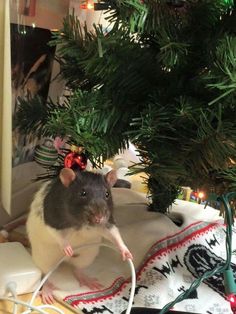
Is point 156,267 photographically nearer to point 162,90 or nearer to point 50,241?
point 50,241

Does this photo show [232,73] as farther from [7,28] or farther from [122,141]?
[7,28]

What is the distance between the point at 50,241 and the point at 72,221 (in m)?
0.06

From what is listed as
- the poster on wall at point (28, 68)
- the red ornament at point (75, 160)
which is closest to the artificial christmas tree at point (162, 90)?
the red ornament at point (75, 160)

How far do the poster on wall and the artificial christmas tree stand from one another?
0.13 metres

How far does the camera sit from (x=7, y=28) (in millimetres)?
611

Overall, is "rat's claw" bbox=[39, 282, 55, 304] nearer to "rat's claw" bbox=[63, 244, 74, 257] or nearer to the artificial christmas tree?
"rat's claw" bbox=[63, 244, 74, 257]

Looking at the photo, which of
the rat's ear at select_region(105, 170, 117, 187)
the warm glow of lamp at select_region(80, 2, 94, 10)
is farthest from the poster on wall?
the rat's ear at select_region(105, 170, 117, 187)

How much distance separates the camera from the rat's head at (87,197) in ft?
Result: 1.83

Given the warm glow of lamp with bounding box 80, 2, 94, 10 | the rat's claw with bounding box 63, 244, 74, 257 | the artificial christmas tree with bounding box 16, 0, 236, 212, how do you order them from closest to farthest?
the artificial christmas tree with bounding box 16, 0, 236, 212
the rat's claw with bounding box 63, 244, 74, 257
the warm glow of lamp with bounding box 80, 2, 94, 10

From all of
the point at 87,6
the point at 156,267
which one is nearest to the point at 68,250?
the point at 156,267

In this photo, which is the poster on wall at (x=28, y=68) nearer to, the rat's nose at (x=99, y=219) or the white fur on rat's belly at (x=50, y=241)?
the white fur on rat's belly at (x=50, y=241)

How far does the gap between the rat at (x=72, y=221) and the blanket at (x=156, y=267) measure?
0.09 ft

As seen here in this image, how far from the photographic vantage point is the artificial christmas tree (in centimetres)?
48

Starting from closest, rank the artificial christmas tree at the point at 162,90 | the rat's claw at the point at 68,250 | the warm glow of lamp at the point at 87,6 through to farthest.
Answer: the artificial christmas tree at the point at 162,90 → the rat's claw at the point at 68,250 → the warm glow of lamp at the point at 87,6
